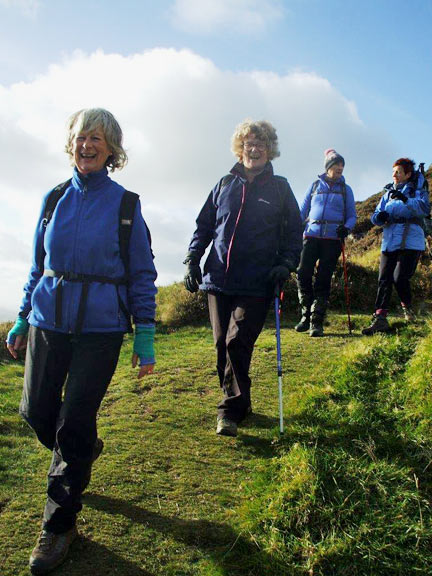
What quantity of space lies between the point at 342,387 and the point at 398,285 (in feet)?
10.4

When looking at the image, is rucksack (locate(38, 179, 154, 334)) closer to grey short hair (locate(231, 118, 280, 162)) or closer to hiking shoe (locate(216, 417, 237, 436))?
hiking shoe (locate(216, 417, 237, 436))

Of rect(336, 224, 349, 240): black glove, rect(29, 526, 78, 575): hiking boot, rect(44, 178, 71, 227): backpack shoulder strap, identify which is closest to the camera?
rect(29, 526, 78, 575): hiking boot

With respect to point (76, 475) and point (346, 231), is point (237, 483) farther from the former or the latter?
point (346, 231)

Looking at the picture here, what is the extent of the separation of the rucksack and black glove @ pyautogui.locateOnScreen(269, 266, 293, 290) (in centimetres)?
156

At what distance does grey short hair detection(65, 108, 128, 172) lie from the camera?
3.56 m

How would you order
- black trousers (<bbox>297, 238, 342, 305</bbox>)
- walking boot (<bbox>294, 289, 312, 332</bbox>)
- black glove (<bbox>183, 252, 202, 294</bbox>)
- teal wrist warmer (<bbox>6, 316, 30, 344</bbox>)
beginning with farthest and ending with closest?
walking boot (<bbox>294, 289, 312, 332</bbox>), black trousers (<bbox>297, 238, 342, 305</bbox>), black glove (<bbox>183, 252, 202, 294</bbox>), teal wrist warmer (<bbox>6, 316, 30, 344</bbox>)

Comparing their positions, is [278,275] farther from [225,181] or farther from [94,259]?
[94,259]

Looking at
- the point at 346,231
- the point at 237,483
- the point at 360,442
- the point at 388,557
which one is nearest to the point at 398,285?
the point at 346,231

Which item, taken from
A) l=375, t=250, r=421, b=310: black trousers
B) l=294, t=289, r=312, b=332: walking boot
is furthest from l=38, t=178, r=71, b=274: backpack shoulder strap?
l=294, t=289, r=312, b=332: walking boot

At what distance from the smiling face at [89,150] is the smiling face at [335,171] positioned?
550 centimetres

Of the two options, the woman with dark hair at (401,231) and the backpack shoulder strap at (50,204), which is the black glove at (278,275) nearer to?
the backpack shoulder strap at (50,204)

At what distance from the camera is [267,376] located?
668cm

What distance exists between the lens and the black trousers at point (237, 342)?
4812 mm

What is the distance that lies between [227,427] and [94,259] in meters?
2.17
